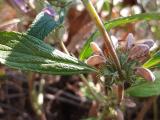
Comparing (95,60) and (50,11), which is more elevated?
(50,11)

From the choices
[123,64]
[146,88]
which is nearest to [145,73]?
[123,64]

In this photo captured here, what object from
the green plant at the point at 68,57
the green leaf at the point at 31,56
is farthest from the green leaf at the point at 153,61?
the green leaf at the point at 31,56

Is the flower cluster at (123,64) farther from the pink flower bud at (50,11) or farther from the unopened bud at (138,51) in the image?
the pink flower bud at (50,11)

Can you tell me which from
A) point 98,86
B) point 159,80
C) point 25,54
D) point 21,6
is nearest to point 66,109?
point 98,86

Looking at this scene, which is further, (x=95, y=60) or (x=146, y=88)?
(x=146, y=88)

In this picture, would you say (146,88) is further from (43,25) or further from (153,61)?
(43,25)

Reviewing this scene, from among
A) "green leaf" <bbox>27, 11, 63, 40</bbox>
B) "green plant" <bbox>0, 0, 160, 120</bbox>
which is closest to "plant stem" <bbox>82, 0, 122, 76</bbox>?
"green plant" <bbox>0, 0, 160, 120</bbox>
